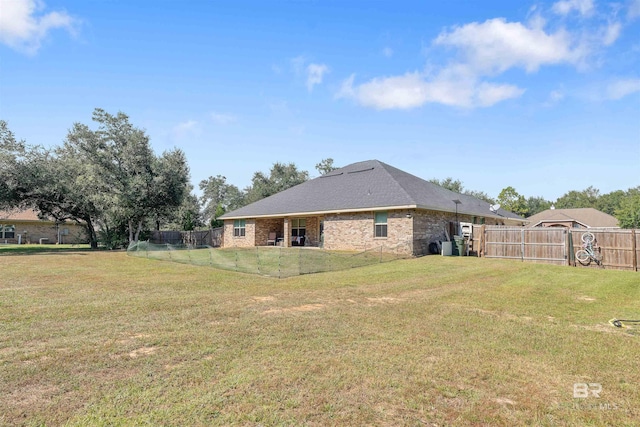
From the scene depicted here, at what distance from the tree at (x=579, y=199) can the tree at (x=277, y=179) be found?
6504 centimetres

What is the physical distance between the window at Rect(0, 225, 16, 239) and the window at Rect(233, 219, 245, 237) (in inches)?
1129

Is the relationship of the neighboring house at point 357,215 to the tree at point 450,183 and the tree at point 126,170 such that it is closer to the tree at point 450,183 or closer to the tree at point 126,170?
the tree at point 126,170

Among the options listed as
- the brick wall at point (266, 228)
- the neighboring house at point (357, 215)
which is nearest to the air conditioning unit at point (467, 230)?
the neighboring house at point (357, 215)

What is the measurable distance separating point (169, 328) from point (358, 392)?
332cm

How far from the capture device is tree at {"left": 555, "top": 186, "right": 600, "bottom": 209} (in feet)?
240

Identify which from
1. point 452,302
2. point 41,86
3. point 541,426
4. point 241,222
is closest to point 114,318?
point 541,426

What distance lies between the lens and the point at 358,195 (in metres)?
20.4

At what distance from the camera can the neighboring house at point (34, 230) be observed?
36.5 meters

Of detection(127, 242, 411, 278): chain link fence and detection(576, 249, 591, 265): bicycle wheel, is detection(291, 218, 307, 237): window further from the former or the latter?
detection(576, 249, 591, 265): bicycle wheel

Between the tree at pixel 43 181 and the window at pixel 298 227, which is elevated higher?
Answer: the tree at pixel 43 181

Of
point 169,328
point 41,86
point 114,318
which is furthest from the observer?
point 41,86

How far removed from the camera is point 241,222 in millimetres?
26375

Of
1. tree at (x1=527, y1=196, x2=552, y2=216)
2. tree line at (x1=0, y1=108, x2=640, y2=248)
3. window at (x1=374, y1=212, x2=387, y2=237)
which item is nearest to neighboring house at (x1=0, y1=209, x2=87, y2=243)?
Result: tree line at (x1=0, y1=108, x2=640, y2=248)

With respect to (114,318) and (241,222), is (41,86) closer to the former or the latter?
(114,318)
